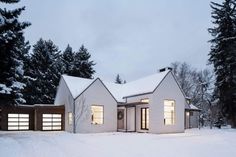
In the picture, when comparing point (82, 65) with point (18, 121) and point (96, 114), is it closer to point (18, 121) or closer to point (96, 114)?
point (18, 121)

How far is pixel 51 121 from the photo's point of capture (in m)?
28.7

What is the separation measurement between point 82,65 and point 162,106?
23.3m

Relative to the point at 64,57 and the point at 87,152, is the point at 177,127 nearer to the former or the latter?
the point at 87,152

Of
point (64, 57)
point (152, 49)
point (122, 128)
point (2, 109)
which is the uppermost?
point (152, 49)

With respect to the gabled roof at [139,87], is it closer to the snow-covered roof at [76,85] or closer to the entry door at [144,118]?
the entry door at [144,118]

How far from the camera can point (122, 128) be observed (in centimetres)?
2941

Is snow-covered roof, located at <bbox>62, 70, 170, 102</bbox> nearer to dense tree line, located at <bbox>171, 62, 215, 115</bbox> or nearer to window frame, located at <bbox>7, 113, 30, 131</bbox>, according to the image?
window frame, located at <bbox>7, 113, 30, 131</bbox>

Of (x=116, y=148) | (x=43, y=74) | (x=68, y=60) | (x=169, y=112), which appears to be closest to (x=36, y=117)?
(x=169, y=112)

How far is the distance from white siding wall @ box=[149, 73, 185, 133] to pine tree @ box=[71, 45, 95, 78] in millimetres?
21813

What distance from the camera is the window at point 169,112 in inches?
1033

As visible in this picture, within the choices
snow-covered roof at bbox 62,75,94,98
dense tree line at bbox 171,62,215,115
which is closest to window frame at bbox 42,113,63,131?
snow-covered roof at bbox 62,75,94,98

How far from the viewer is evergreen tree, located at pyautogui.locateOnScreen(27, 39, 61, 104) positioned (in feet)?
132

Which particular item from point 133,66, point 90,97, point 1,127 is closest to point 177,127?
point 90,97

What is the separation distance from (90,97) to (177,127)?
7.86m
